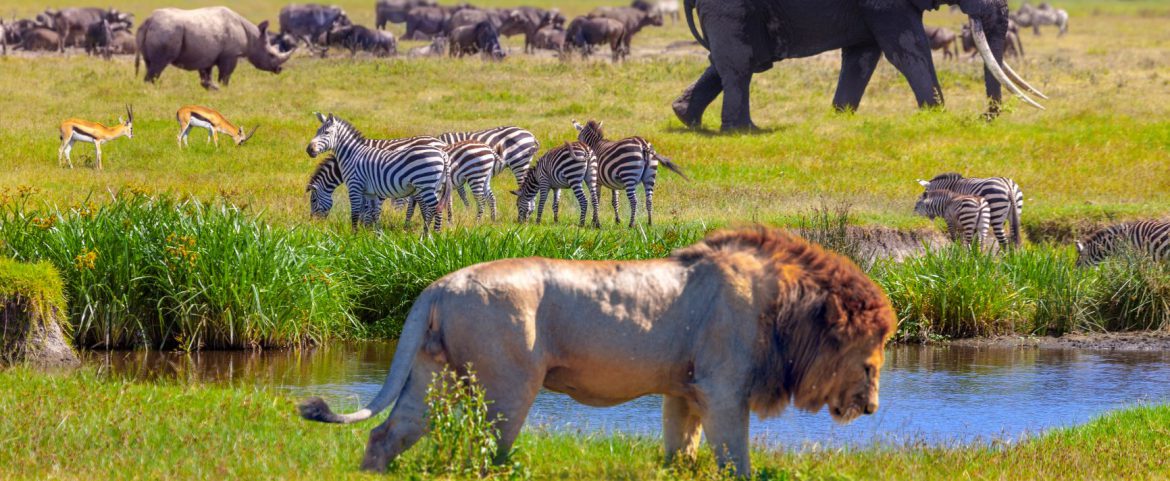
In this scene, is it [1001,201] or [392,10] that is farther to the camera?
[392,10]

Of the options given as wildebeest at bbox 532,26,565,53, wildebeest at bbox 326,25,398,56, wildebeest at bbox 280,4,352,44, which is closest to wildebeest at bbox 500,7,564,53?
wildebeest at bbox 532,26,565,53

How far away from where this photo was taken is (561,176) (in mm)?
19922

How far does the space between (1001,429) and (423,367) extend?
5.10m

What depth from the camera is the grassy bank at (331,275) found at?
1405 centimetres

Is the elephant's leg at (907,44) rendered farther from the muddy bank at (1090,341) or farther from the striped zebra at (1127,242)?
the muddy bank at (1090,341)

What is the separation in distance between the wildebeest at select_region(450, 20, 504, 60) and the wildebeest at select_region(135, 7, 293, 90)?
38.0 feet

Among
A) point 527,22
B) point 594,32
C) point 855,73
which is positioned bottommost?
point 855,73

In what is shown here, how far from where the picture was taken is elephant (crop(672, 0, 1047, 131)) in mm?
27609

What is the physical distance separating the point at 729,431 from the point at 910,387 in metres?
5.94

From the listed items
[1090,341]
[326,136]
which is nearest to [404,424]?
[1090,341]

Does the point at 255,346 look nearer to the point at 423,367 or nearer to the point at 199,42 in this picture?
the point at 423,367

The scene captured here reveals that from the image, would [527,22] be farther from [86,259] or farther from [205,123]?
[86,259]

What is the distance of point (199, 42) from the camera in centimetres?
3859

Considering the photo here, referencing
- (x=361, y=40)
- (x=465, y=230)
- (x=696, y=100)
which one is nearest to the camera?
(x=465, y=230)
